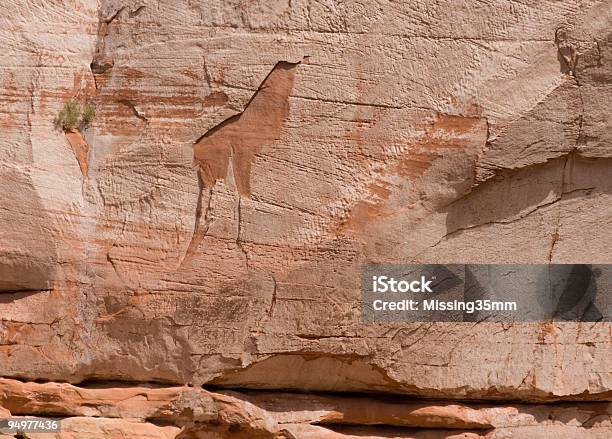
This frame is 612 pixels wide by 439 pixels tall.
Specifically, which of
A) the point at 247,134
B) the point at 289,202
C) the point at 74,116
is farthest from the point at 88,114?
the point at 289,202

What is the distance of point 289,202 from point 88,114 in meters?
1.07

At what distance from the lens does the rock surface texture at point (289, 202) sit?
4.44m

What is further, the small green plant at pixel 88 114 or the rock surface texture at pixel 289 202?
the small green plant at pixel 88 114

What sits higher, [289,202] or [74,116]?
[74,116]

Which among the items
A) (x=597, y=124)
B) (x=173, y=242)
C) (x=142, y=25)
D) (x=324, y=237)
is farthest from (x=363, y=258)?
(x=142, y=25)

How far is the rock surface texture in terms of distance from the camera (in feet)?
14.6

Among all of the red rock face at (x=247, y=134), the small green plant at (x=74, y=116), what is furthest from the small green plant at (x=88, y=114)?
the red rock face at (x=247, y=134)

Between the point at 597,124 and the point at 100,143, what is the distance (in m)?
2.38

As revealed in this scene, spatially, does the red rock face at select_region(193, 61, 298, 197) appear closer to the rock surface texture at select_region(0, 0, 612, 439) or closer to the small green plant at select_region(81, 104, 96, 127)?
the rock surface texture at select_region(0, 0, 612, 439)

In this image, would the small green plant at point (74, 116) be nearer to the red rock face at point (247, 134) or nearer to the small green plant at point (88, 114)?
the small green plant at point (88, 114)

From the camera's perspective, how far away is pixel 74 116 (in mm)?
4566

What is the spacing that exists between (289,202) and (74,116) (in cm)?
113

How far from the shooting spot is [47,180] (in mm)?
4535

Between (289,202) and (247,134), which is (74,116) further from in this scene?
(289,202)
